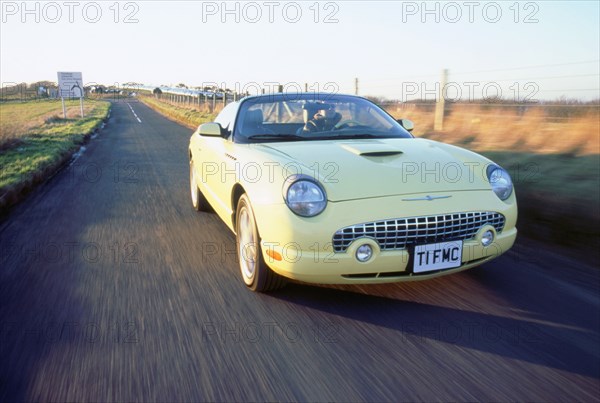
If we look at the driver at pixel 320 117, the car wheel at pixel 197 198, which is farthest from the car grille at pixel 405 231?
the car wheel at pixel 197 198

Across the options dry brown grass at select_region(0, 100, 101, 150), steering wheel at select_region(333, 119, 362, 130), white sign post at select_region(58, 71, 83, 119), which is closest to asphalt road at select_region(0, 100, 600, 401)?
steering wheel at select_region(333, 119, 362, 130)

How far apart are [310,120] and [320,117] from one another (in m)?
0.10

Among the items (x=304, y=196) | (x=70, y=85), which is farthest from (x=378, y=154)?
(x=70, y=85)

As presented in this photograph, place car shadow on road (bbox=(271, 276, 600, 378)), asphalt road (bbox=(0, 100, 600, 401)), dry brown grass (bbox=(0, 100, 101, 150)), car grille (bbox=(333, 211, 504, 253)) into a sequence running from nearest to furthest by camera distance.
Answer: asphalt road (bbox=(0, 100, 600, 401))
car shadow on road (bbox=(271, 276, 600, 378))
car grille (bbox=(333, 211, 504, 253))
dry brown grass (bbox=(0, 100, 101, 150))

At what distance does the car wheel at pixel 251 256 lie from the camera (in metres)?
3.42

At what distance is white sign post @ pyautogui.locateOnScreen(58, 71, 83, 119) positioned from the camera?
32375 millimetres

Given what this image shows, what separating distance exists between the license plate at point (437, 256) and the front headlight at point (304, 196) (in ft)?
2.17

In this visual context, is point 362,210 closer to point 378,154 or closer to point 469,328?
point 378,154

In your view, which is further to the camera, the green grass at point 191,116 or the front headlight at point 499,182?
the green grass at point 191,116

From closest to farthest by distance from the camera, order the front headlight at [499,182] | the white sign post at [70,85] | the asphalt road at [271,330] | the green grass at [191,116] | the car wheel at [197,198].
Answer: the asphalt road at [271,330]
the front headlight at [499,182]
the car wheel at [197,198]
the green grass at [191,116]
the white sign post at [70,85]

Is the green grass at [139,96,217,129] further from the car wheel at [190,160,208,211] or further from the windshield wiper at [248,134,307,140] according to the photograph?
the windshield wiper at [248,134,307,140]

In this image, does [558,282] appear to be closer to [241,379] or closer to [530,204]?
[530,204]

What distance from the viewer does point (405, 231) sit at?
3.05 m

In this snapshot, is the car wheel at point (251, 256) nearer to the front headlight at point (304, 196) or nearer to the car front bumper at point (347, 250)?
the car front bumper at point (347, 250)
